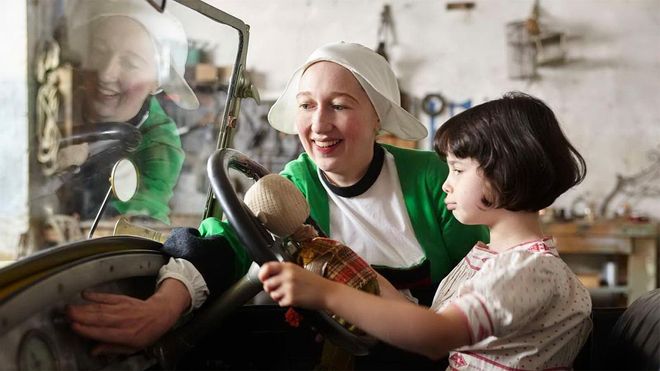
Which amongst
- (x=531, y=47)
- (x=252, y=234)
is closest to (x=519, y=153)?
(x=252, y=234)

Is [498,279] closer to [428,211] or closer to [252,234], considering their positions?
[252,234]

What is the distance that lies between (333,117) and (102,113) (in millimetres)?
544

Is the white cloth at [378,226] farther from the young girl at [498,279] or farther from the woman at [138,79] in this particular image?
the woman at [138,79]

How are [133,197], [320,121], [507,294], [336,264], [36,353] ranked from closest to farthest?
[36,353] < [507,294] < [336,264] < [133,197] < [320,121]

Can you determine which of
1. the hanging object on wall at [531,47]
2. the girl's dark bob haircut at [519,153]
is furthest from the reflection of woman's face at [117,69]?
the hanging object on wall at [531,47]

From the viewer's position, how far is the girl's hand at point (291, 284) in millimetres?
904

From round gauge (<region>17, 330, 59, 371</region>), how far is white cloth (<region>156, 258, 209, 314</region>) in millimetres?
288

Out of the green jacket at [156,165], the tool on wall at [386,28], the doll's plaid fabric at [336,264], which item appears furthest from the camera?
the tool on wall at [386,28]

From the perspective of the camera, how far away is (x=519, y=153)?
1.16 meters

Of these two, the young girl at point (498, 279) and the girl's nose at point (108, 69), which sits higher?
the girl's nose at point (108, 69)

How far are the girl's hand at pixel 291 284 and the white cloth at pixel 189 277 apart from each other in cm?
31

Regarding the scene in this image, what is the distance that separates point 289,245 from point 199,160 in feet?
2.32

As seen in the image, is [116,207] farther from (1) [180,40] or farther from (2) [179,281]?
(1) [180,40]

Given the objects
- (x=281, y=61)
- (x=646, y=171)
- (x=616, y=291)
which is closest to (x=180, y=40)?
(x=281, y=61)
